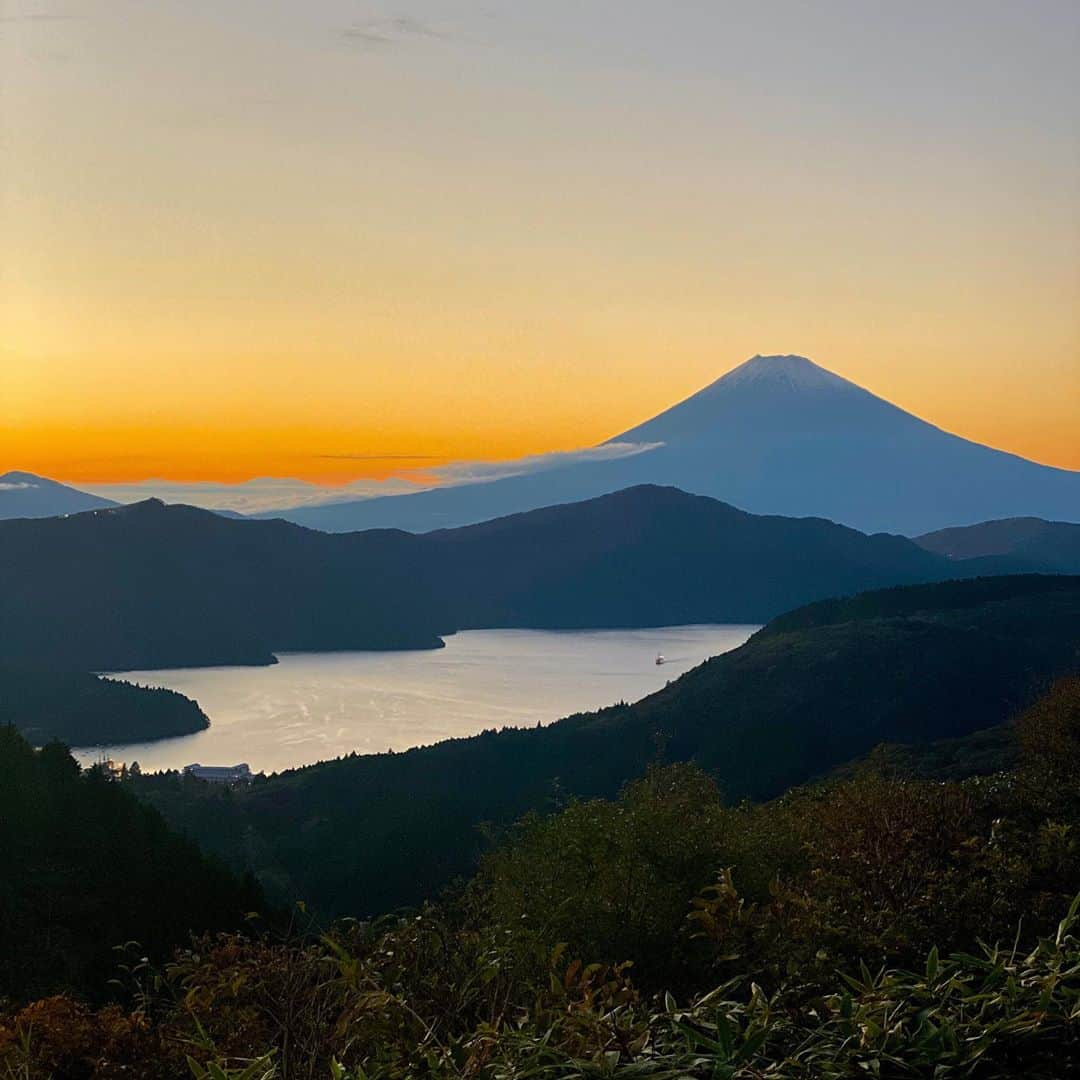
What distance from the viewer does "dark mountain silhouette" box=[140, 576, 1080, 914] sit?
5769 cm

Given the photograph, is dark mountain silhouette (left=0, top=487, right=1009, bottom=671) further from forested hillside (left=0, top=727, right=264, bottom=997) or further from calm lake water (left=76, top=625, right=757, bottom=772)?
forested hillside (left=0, top=727, right=264, bottom=997)

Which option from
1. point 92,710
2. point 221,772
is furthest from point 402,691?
point 221,772

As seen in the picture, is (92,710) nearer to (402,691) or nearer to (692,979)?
(402,691)

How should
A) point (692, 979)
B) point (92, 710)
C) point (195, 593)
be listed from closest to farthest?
point (692, 979), point (92, 710), point (195, 593)

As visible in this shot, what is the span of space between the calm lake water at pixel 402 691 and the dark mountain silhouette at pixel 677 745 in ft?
64.7

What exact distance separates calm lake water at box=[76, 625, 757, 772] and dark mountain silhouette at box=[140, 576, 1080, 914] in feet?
64.7

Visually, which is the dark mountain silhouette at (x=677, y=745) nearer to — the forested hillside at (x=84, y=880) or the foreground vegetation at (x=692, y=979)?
the forested hillside at (x=84, y=880)

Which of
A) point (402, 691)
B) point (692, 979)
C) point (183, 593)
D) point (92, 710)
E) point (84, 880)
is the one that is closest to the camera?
point (692, 979)

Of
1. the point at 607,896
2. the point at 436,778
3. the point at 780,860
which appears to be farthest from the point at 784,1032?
the point at 436,778

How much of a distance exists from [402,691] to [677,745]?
56.1 metres

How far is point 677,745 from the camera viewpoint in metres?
72.5

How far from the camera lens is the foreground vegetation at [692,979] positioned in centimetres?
199

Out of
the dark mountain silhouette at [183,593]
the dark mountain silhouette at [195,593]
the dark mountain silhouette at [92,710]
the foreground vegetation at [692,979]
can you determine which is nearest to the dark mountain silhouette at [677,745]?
the dark mountain silhouette at [92,710]

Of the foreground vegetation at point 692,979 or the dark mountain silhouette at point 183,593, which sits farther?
the dark mountain silhouette at point 183,593
